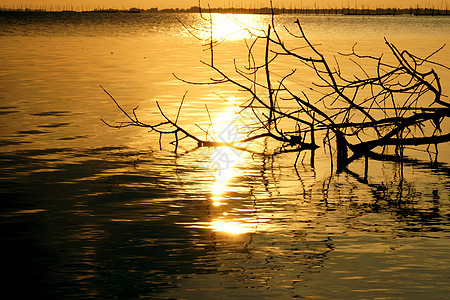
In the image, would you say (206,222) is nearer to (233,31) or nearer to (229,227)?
(229,227)

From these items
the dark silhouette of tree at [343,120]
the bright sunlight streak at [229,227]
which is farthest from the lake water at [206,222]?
the dark silhouette of tree at [343,120]

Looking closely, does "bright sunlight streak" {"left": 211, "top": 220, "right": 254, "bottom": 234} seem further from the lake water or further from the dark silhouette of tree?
the dark silhouette of tree

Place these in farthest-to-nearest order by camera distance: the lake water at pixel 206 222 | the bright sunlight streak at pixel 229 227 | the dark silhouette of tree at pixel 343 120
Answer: the dark silhouette of tree at pixel 343 120 → the bright sunlight streak at pixel 229 227 → the lake water at pixel 206 222

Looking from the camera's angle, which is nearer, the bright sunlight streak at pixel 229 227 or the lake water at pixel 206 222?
the lake water at pixel 206 222

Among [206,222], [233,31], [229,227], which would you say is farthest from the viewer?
[233,31]

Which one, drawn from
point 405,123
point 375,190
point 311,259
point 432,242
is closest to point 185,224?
point 311,259

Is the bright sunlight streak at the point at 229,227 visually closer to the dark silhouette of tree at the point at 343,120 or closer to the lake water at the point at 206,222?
the lake water at the point at 206,222

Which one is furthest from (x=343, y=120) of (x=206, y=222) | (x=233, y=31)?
(x=233, y=31)

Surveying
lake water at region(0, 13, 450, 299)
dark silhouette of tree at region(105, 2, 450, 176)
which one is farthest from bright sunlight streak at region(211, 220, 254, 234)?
dark silhouette of tree at region(105, 2, 450, 176)

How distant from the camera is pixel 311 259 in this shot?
7727 millimetres

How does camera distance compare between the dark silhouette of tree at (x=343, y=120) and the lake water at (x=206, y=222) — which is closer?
the lake water at (x=206, y=222)

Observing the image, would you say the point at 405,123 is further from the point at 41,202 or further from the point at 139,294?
the point at 139,294

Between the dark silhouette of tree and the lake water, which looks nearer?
the lake water

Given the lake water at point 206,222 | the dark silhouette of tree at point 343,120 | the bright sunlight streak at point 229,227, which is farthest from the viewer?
the dark silhouette of tree at point 343,120
